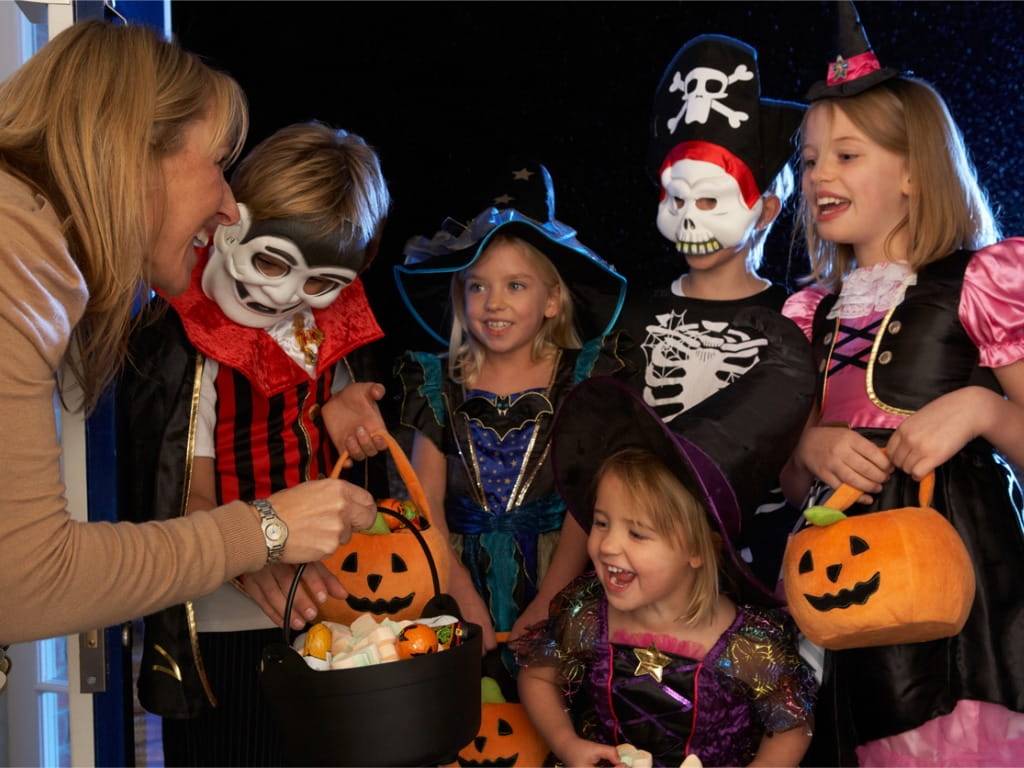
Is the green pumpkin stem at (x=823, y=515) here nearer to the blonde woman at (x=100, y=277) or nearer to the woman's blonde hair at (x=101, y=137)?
the blonde woman at (x=100, y=277)

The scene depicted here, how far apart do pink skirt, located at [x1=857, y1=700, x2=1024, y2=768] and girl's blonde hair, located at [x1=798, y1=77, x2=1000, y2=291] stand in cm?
78

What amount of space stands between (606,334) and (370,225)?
597mm

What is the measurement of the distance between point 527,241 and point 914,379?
0.88m

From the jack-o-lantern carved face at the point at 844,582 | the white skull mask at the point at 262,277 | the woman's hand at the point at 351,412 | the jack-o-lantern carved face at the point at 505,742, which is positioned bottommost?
the jack-o-lantern carved face at the point at 505,742

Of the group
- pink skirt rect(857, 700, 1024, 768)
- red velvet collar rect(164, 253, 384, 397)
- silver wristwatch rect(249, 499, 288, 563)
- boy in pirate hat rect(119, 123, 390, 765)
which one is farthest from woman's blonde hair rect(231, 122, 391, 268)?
pink skirt rect(857, 700, 1024, 768)

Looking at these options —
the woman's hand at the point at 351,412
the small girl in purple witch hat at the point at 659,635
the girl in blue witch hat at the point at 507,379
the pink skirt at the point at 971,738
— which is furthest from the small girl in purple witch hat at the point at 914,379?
the woman's hand at the point at 351,412

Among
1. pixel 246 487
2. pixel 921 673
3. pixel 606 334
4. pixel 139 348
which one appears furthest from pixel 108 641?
pixel 921 673

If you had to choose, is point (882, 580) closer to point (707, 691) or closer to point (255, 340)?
point (707, 691)

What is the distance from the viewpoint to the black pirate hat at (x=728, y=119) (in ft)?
7.92

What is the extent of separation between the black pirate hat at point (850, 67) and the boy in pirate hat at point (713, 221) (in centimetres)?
30

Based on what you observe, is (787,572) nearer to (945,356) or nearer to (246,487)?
(945,356)

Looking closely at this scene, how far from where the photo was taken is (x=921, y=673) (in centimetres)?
183

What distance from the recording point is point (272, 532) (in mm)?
1537

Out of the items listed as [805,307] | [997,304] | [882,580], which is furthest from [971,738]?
[805,307]
